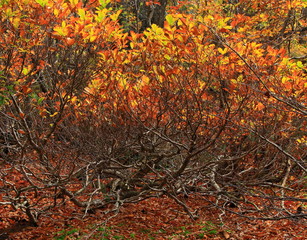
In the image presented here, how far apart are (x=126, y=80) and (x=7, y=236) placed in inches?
135

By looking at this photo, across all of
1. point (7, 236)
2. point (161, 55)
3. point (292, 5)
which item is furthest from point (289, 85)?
point (7, 236)

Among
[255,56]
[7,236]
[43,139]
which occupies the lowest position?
[7,236]

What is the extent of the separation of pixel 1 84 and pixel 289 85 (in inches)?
147

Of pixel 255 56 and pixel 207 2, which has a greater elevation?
pixel 207 2

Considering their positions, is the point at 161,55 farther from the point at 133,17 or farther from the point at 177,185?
the point at 133,17

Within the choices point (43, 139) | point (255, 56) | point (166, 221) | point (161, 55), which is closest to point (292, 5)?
point (255, 56)

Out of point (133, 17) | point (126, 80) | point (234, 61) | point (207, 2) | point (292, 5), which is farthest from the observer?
point (133, 17)

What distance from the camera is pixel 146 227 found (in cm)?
652

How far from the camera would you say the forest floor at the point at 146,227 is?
5805mm

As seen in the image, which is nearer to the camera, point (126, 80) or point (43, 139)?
point (126, 80)

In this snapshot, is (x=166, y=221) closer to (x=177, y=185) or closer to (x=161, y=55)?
(x=177, y=185)

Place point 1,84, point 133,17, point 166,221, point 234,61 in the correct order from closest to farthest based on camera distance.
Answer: point 1,84 → point 234,61 → point 166,221 → point 133,17

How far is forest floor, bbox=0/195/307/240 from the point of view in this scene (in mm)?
5805

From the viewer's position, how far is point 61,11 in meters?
3.74
